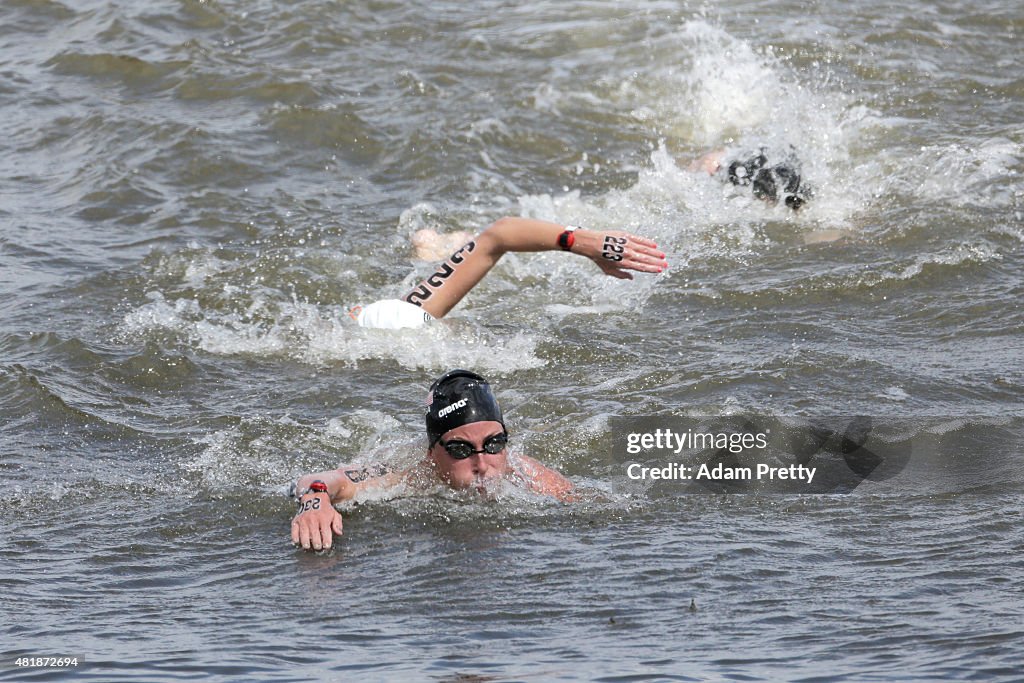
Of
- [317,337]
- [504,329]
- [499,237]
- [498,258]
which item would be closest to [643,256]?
[499,237]

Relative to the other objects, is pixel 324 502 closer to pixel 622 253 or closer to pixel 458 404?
pixel 458 404

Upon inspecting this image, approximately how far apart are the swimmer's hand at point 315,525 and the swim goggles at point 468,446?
67 cm

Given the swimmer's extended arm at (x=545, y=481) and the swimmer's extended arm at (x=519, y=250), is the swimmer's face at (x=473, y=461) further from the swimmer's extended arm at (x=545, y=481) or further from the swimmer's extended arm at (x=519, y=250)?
the swimmer's extended arm at (x=519, y=250)

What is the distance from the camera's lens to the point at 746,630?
5.51m

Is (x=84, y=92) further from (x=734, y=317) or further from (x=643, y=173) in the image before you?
(x=734, y=317)

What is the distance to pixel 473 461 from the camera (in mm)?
7051

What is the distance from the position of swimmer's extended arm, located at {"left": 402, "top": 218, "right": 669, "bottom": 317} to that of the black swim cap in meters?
1.05

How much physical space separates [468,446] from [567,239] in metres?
1.70

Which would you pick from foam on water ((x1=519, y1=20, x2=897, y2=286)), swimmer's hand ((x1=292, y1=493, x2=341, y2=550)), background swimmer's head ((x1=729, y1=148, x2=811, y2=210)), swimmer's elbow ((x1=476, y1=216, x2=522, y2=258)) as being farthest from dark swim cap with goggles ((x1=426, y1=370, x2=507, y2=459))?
background swimmer's head ((x1=729, y1=148, x2=811, y2=210))

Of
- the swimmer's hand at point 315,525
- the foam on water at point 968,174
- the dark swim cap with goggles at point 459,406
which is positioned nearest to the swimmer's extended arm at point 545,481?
the dark swim cap with goggles at point 459,406

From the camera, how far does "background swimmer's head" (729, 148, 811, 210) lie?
11.9 m

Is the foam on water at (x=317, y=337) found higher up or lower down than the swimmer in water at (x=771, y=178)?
lower down

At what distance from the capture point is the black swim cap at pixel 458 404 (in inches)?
278

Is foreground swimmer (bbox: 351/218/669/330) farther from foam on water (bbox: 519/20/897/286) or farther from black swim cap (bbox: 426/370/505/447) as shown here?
foam on water (bbox: 519/20/897/286)
